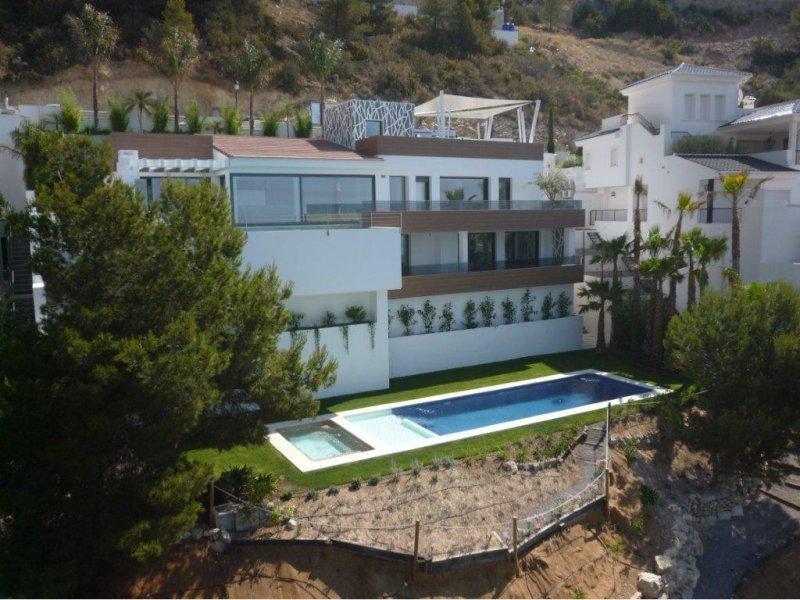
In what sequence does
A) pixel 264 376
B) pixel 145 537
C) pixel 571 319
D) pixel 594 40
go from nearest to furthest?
pixel 145 537
pixel 264 376
pixel 571 319
pixel 594 40

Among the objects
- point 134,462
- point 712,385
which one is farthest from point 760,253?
point 134,462

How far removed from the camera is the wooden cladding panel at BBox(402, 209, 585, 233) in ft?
85.6

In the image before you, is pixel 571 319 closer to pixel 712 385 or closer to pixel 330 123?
pixel 712 385

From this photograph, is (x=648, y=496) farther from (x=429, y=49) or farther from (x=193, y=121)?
(x=429, y=49)

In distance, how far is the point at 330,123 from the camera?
105ft

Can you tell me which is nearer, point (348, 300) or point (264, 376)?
point (264, 376)

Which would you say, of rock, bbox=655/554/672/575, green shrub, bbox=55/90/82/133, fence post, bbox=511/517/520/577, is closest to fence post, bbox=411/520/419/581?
fence post, bbox=511/517/520/577

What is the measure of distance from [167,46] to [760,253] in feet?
96.4

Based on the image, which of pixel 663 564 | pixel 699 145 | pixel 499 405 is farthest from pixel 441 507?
pixel 699 145

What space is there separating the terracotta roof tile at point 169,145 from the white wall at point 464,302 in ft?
31.5

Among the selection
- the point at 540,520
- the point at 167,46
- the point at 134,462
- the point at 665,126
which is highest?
the point at 167,46

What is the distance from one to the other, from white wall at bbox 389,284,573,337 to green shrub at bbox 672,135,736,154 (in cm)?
1011

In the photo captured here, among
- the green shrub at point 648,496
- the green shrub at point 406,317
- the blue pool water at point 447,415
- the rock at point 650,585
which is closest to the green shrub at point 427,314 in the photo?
the green shrub at point 406,317

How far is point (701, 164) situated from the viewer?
31.3m
